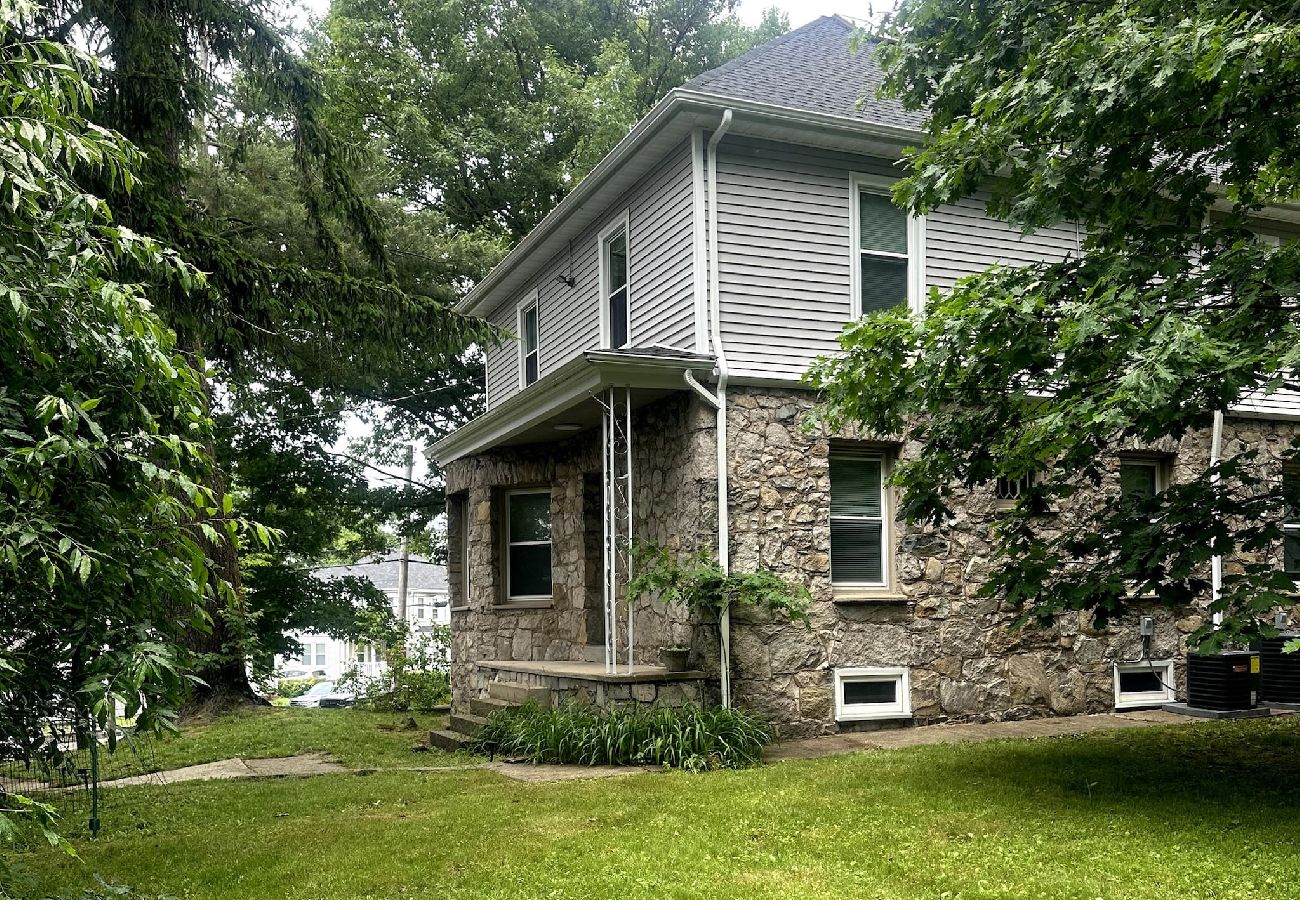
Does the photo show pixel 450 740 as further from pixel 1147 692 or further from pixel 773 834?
pixel 1147 692

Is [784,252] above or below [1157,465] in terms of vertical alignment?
above

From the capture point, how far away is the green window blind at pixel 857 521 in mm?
9977

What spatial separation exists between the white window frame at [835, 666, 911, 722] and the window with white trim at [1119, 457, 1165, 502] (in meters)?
3.26

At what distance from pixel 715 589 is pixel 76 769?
192 inches

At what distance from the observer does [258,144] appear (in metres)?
16.0

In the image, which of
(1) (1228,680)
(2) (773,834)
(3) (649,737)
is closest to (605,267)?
(3) (649,737)

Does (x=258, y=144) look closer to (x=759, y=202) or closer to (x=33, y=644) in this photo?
(x=759, y=202)

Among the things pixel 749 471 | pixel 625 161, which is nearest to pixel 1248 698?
pixel 749 471

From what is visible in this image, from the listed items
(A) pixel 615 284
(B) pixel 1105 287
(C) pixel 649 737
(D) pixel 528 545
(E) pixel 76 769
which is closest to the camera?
(E) pixel 76 769

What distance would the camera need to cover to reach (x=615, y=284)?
12.0 m

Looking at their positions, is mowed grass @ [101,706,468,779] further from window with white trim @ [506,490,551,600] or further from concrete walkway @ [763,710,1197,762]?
concrete walkway @ [763,710,1197,762]

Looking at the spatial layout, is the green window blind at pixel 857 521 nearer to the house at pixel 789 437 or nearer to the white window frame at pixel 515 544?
the house at pixel 789 437

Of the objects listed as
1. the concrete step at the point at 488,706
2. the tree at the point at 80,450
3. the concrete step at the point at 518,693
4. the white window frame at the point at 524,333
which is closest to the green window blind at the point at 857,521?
the concrete step at the point at 518,693

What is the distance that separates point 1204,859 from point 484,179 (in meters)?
19.8
